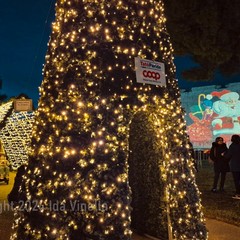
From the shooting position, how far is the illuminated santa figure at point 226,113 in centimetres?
3036

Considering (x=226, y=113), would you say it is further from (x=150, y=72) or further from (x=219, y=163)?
(x=150, y=72)

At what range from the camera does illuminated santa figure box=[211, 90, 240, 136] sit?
30359 millimetres

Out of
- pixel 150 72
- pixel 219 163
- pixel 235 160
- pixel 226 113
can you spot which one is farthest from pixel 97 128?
pixel 226 113

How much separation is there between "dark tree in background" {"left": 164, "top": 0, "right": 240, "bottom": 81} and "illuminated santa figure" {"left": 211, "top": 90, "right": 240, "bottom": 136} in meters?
18.5

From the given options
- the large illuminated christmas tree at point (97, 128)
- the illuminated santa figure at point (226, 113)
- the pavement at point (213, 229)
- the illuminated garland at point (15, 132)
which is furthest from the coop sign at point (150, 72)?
the illuminated santa figure at point (226, 113)

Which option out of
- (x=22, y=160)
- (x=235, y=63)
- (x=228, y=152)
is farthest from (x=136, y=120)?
(x=22, y=160)

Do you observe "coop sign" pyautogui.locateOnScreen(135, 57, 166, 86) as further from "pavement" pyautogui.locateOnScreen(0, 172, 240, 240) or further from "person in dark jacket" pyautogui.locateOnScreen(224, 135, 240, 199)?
"person in dark jacket" pyautogui.locateOnScreen(224, 135, 240, 199)

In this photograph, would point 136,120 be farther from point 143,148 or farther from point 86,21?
point 86,21

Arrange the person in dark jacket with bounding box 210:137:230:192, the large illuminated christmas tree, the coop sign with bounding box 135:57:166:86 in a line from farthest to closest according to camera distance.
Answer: the person in dark jacket with bounding box 210:137:230:192 → the coop sign with bounding box 135:57:166:86 → the large illuminated christmas tree

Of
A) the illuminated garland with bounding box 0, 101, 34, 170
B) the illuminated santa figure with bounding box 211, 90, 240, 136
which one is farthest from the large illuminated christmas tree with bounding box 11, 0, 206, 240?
the illuminated santa figure with bounding box 211, 90, 240, 136

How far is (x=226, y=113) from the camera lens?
30.8 metres

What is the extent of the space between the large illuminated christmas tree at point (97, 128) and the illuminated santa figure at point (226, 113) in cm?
2611

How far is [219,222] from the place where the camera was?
808 centimetres

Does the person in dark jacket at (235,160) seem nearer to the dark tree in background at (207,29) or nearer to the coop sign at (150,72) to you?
the dark tree in background at (207,29)
